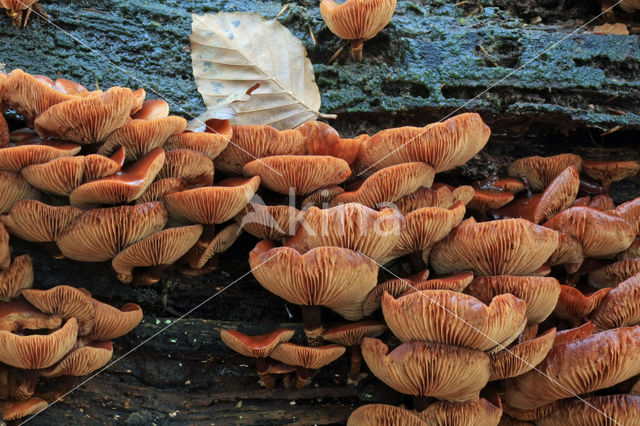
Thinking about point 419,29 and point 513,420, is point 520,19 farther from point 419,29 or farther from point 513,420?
point 513,420

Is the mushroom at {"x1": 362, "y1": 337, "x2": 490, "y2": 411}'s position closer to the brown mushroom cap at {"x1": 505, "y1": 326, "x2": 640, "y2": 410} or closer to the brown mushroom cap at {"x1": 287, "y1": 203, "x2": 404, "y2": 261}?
the brown mushroom cap at {"x1": 505, "y1": 326, "x2": 640, "y2": 410}

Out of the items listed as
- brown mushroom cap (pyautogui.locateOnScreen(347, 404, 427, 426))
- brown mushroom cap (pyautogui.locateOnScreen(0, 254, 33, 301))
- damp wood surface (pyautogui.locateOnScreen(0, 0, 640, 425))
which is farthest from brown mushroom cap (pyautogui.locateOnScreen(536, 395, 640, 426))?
brown mushroom cap (pyautogui.locateOnScreen(0, 254, 33, 301))

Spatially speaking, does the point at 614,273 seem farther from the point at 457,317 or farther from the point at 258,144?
the point at 258,144

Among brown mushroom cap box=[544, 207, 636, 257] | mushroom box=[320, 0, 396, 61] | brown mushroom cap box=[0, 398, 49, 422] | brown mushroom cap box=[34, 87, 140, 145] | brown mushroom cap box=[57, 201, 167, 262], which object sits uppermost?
mushroom box=[320, 0, 396, 61]

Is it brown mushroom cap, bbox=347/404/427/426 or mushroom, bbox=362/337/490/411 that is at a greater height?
mushroom, bbox=362/337/490/411

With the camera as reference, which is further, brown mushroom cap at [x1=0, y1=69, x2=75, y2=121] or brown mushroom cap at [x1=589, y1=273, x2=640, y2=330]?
brown mushroom cap at [x1=589, y1=273, x2=640, y2=330]

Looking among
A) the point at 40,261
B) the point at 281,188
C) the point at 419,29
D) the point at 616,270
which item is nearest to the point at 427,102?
the point at 419,29

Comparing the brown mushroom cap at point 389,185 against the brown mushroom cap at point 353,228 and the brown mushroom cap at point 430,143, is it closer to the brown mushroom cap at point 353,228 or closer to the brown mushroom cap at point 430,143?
the brown mushroom cap at point 430,143
